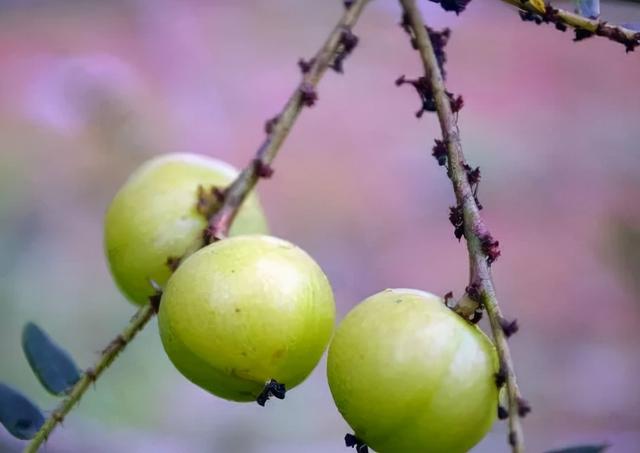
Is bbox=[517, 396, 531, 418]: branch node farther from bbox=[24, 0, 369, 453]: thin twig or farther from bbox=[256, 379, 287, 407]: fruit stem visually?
bbox=[24, 0, 369, 453]: thin twig

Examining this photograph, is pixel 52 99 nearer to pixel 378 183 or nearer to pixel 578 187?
pixel 378 183

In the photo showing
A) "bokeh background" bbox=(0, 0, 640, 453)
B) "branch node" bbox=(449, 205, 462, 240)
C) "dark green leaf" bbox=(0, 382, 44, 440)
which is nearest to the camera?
"branch node" bbox=(449, 205, 462, 240)

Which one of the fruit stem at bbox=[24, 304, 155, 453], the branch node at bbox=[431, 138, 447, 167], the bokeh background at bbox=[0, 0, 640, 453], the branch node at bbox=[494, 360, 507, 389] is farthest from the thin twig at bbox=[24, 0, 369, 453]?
the bokeh background at bbox=[0, 0, 640, 453]

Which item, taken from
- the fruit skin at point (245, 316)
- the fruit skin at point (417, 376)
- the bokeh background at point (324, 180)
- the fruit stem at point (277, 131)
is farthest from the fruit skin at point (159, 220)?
the bokeh background at point (324, 180)

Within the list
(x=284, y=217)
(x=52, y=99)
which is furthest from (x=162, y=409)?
(x=52, y=99)

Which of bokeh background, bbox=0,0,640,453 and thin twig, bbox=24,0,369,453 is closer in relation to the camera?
thin twig, bbox=24,0,369,453

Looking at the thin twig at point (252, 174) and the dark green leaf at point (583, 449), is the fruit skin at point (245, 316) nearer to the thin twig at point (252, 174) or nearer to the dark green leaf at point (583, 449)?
the thin twig at point (252, 174)
